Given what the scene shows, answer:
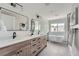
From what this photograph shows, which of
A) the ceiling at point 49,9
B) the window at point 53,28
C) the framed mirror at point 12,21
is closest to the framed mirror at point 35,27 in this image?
the framed mirror at point 12,21

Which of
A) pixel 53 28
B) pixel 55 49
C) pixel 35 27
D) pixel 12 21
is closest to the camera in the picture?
pixel 12 21

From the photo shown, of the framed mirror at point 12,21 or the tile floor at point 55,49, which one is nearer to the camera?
the framed mirror at point 12,21

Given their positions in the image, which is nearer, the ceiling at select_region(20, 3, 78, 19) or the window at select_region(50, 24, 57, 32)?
the ceiling at select_region(20, 3, 78, 19)

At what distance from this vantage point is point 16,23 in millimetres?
2348

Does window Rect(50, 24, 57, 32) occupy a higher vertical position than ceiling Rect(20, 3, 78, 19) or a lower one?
lower

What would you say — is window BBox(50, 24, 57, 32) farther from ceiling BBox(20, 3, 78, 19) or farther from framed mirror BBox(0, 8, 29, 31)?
framed mirror BBox(0, 8, 29, 31)

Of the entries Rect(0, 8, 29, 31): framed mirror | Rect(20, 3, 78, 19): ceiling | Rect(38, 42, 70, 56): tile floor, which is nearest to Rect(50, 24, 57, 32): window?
Rect(20, 3, 78, 19): ceiling

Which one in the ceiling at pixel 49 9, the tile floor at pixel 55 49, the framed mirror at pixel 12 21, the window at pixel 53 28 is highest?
the ceiling at pixel 49 9

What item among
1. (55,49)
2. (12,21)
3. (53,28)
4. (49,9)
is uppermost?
(49,9)

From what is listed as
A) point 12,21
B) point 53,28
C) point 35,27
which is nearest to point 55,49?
point 53,28

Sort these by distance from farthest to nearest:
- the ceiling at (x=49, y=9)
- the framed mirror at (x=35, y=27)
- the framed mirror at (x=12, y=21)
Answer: the framed mirror at (x=35, y=27) < the ceiling at (x=49, y=9) < the framed mirror at (x=12, y=21)

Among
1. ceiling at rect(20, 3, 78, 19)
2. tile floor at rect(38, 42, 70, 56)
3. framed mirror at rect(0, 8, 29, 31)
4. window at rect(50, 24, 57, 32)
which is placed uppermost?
ceiling at rect(20, 3, 78, 19)

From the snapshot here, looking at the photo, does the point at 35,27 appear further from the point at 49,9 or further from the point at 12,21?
the point at 12,21

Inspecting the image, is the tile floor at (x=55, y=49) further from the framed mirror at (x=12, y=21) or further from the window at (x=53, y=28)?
the framed mirror at (x=12, y=21)
